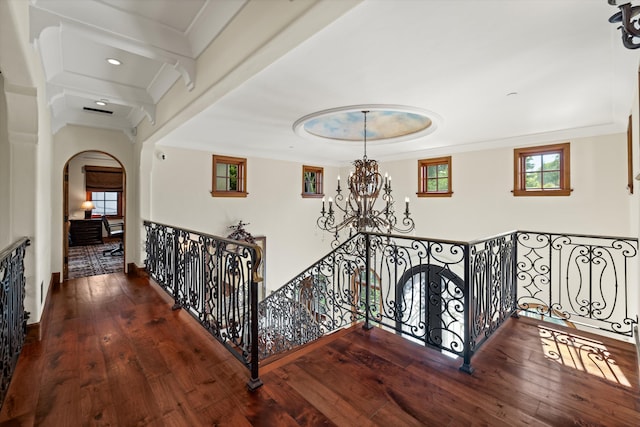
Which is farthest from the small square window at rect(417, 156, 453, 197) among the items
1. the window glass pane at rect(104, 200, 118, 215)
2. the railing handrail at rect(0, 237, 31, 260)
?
the window glass pane at rect(104, 200, 118, 215)

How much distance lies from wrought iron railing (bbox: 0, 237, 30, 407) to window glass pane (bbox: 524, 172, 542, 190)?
668 cm

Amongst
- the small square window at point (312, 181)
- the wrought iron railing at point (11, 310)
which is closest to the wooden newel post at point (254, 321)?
the wrought iron railing at point (11, 310)

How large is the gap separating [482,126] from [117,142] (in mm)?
6323

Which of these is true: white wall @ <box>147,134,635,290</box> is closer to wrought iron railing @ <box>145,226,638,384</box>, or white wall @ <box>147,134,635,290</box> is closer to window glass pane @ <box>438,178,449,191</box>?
window glass pane @ <box>438,178,449,191</box>

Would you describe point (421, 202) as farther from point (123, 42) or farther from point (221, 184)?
point (123, 42)

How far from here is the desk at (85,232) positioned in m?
8.80

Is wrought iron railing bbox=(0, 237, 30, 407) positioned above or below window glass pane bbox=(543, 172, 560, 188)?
below

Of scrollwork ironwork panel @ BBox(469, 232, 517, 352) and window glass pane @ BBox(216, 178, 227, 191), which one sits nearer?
scrollwork ironwork panel @ BBox(469, 232, 517, 352)

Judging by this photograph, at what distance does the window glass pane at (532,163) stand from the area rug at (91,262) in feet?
25.8

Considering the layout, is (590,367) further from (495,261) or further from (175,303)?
(175,303)

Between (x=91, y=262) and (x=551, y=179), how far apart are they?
9.37 m

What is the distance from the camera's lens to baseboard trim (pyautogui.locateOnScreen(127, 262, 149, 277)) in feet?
16.4

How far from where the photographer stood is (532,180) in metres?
5.14

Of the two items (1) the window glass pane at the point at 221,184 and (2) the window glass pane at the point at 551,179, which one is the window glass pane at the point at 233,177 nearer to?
(1) the window glass pane at the point at 221,184
